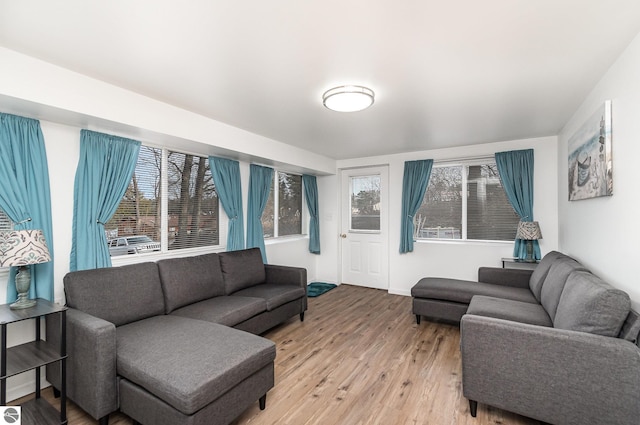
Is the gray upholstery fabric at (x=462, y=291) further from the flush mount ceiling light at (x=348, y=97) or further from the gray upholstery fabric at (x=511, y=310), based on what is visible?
the flush mount ceiling light at (x=348, y=97)

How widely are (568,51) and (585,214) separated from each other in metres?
1.56

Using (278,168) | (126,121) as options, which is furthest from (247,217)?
(126,121)

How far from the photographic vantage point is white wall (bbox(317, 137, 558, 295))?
3973 millimetres

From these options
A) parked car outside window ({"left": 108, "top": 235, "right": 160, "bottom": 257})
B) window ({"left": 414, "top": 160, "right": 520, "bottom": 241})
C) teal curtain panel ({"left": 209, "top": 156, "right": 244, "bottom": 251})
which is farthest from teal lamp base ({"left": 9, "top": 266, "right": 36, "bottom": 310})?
window ({"left": 414, "top": 160, "right": 520, "bottom": 241})

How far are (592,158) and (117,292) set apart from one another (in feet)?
13.2

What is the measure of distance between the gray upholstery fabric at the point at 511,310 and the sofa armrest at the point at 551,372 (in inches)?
24.2

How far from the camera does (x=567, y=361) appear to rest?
1707 mm

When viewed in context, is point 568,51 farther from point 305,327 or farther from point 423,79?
point 305,327

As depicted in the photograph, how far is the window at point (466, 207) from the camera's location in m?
4.30

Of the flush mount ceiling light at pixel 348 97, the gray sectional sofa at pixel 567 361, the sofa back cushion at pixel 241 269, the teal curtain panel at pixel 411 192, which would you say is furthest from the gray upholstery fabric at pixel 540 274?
the sofa back cushion at pixel 241 269

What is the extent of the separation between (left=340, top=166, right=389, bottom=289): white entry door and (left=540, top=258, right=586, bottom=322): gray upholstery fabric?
2.62 metres

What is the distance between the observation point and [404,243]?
485cm

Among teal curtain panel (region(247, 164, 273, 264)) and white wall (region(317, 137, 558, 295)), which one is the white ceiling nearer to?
white wall (region(317, 137, 558, 295))

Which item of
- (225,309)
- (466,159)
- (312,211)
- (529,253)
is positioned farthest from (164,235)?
(529,253)
